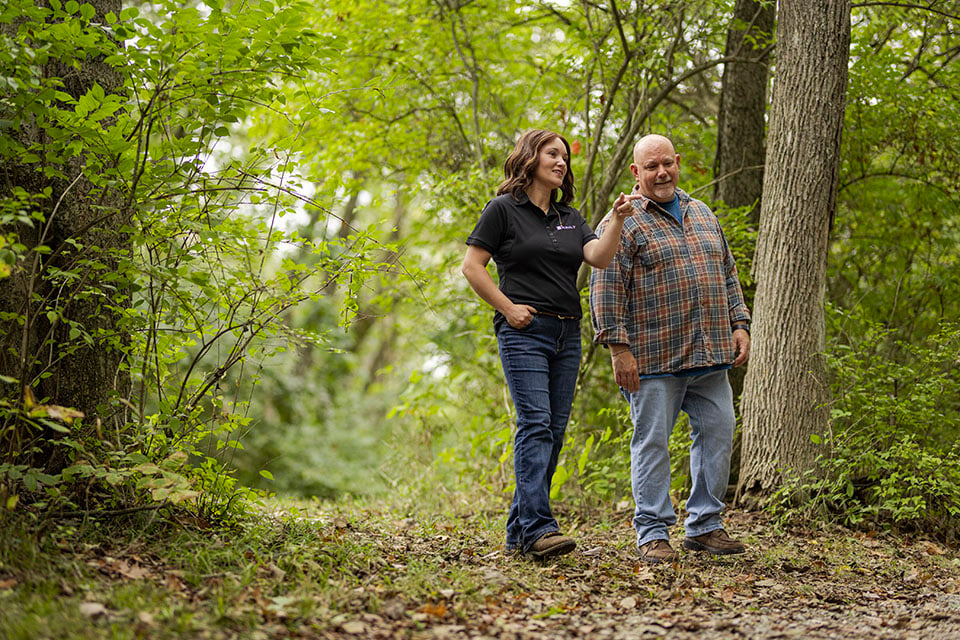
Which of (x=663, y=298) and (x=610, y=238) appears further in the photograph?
(x=663, y=298)

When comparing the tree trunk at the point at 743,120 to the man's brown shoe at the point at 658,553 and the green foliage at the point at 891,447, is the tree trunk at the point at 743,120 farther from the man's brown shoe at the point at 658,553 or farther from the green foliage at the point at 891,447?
the man's brown shoe at the point at 658,553

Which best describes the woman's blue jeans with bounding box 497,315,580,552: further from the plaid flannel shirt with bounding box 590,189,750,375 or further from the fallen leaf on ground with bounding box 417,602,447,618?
the fallen leaf on ground with bounding box 417,602,447,618

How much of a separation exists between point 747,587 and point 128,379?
3.02 m

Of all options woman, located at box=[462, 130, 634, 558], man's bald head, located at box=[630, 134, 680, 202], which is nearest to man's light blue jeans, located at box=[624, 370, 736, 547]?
woman, located at box=[462, 130, 634, 558]

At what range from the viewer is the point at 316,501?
7086 mm

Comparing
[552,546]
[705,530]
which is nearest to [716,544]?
[705,530]

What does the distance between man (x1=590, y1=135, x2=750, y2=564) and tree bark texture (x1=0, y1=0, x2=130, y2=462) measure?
2.31 m

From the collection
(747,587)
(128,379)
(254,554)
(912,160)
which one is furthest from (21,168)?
(912,160)

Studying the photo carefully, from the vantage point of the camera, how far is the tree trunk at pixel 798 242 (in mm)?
5285

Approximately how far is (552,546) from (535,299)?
3.80 feet

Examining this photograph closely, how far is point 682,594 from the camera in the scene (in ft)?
11.6

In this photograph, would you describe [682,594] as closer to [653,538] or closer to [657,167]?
[653,538]

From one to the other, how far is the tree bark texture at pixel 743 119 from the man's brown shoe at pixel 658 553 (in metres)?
3.37

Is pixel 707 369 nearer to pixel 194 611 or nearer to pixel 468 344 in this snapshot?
pixel 194 611
